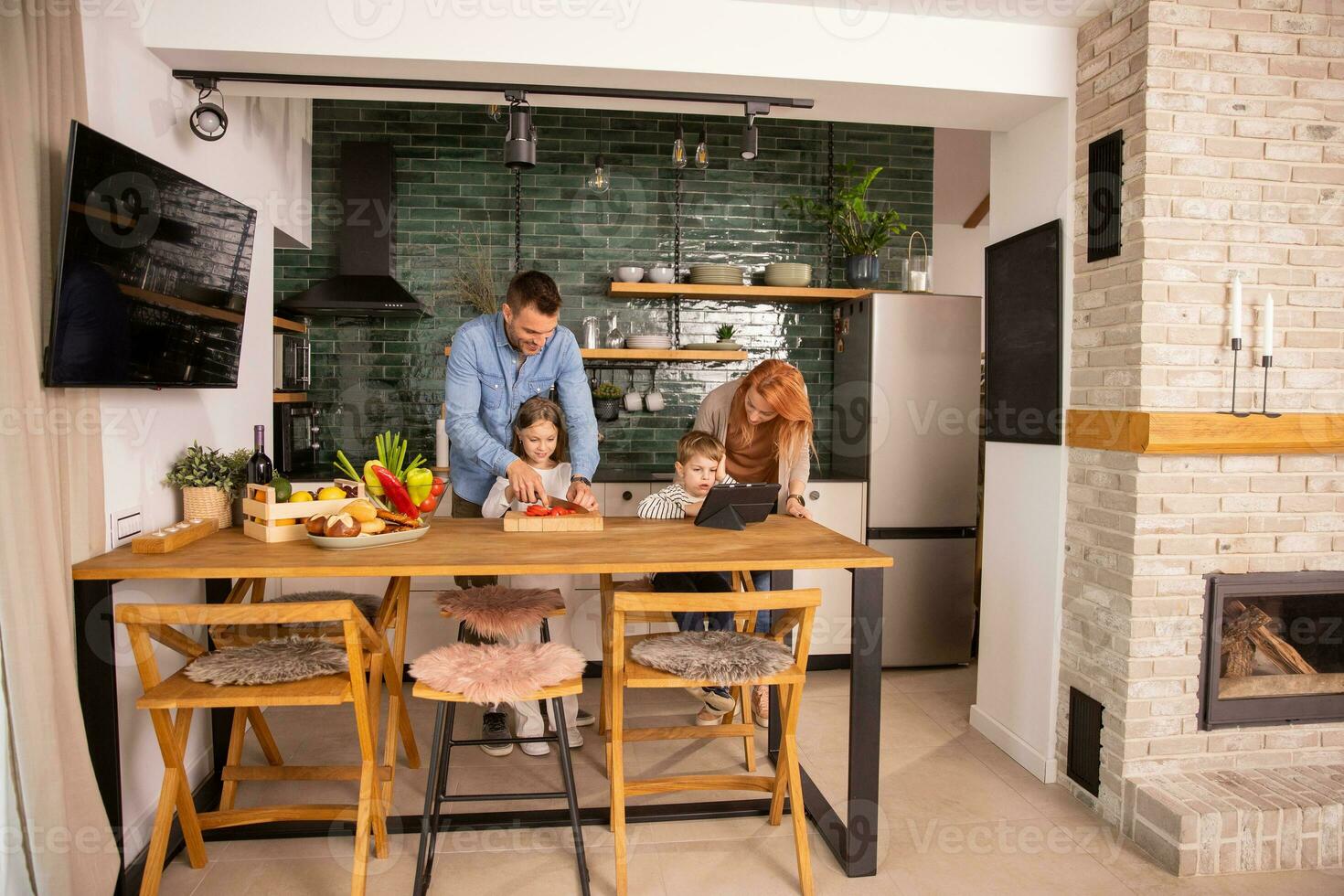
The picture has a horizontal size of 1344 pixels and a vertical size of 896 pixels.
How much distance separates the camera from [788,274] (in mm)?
4531

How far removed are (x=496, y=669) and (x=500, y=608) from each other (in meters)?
0.45

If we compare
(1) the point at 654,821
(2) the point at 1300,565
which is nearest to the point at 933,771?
(1) the point at 654,821

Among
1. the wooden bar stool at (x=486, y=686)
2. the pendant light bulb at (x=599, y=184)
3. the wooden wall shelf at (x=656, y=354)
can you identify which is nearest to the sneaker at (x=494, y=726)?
the wooden bar stool at (x=486, y=686)

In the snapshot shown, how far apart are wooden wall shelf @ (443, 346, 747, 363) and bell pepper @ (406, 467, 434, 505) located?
180cm

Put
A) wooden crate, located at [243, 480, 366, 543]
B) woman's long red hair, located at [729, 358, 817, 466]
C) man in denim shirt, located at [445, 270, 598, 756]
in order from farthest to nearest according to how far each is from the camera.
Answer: woman's long red hair, located at [729, 358, 817, 466]
man in denim shirt, located at [445, 270, 598, 756]
wooden crate, located at [243, 480, 366, 543]

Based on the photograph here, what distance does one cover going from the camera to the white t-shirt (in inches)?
123

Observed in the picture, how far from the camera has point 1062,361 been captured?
3.01m

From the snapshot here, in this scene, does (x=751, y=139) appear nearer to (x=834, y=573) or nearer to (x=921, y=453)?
(x=921, y=453)

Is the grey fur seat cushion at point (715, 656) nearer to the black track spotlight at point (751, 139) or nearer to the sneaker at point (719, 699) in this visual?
the sneaker at point (719, 699)

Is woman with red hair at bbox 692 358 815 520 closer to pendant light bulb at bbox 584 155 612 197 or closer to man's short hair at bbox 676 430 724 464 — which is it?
man's short hair at bbox 676 430 724 464

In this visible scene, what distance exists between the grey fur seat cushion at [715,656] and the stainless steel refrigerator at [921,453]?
1982mm

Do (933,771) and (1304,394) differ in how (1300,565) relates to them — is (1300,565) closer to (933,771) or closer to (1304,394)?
(1304,394)

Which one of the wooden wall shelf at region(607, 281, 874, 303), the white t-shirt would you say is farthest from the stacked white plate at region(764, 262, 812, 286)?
the white t-shirt

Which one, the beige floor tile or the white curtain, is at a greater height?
the white curtain
